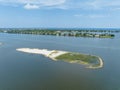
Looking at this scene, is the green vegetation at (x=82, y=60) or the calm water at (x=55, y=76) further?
the green vegetation at (x=82, y=60)

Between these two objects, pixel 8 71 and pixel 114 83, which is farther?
pixel 8 71

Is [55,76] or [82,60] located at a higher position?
[82,60]

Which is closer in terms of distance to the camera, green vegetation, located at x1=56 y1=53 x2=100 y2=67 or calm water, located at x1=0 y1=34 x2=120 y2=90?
calm water, located at x1=0 y1=34 x2=120 y2=90

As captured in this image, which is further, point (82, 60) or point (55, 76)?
point (82, 60)

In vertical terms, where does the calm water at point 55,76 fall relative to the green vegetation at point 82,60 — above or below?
below

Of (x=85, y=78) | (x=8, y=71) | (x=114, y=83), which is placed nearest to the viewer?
(x=114, y=83)

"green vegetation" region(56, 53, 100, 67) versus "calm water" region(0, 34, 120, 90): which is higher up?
"green vegetation" region(56, 53, 100, 67)

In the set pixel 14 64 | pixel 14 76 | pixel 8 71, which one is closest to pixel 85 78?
pixel 14 76

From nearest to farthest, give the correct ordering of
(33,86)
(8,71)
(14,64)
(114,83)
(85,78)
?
(33,86)
(114,83)
(85,78)
(8,71)
(14,64)

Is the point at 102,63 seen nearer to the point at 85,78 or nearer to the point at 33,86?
the point at 85,78

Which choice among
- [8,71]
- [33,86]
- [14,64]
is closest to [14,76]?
[8,71]
